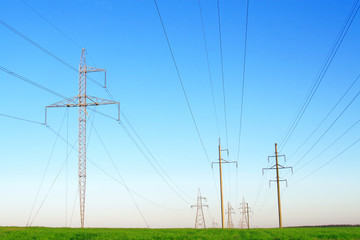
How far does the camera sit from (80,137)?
135 feet

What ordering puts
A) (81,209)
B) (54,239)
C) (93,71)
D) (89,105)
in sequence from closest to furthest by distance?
(54,239), (81,209), (89,105), (93,71)

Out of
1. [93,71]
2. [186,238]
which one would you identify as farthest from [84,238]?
[93,71]

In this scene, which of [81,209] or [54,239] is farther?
[81,209]

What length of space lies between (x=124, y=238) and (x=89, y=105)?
47.9 feet

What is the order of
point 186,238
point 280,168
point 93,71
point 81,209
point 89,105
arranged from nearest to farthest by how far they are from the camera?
point 186,238, point 81,209, point 89,105, point 93,71, point 280,168

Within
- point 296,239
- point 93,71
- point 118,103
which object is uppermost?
point 93,71

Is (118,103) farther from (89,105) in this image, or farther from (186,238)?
(186,238)

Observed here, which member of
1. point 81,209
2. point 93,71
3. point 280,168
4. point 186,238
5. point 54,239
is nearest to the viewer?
point 54,239

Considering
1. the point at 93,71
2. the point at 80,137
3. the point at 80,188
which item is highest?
the point at 93,71

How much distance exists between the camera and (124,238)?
30500 millimetres

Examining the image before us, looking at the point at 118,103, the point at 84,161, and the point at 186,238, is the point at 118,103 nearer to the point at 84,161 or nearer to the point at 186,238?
the point at 84,161

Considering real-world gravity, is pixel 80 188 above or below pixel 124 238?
above

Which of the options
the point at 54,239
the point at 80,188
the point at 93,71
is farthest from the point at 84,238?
the point at 93,71

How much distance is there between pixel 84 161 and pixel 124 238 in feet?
37.4
